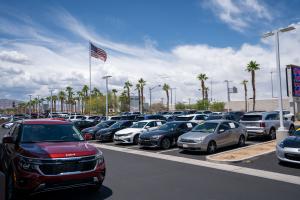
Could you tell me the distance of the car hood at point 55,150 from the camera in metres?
6.10

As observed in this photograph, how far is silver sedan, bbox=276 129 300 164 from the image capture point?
9734 millimetres

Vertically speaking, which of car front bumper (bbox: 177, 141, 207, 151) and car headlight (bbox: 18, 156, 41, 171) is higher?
car headlight (bbox: 18, 156, 41, 171)

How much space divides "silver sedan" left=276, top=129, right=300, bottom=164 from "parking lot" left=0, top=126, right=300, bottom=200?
0.34 m

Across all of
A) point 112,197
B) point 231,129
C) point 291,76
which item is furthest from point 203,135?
point 291,76

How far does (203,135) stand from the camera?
13789 millimetres

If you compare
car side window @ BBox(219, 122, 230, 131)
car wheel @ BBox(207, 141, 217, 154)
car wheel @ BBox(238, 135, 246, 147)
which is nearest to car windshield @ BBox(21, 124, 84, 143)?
car wheel @ BBox(207, 141, 217, 154)

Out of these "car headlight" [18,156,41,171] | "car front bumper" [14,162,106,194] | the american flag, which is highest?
the american flag

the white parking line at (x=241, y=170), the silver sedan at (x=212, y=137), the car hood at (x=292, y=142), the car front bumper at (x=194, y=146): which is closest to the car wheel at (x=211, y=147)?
the silver sedan at (x=212, y=137)

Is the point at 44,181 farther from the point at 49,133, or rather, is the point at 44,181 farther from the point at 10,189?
the point at 49,133

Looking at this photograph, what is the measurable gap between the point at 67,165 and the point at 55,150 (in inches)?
17.0

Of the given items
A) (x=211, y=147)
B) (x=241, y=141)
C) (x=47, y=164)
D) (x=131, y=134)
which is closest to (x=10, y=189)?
(x=47, y=164)

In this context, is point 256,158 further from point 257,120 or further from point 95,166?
point 95,166

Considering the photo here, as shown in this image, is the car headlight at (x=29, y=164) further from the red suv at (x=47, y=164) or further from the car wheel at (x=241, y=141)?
the car wheel at (x=241, y=141)

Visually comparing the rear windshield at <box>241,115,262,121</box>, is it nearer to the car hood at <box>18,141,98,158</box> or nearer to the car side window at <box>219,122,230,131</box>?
the car side window at <box>219,122,230,131</box>
